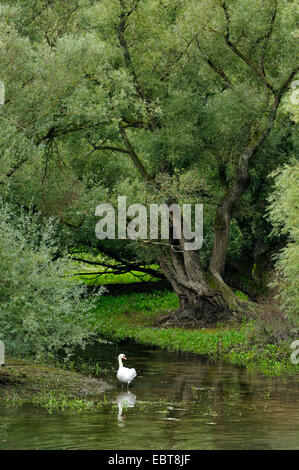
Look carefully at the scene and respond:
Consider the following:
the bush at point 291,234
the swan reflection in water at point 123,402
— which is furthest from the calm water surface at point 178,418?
the bush at point 291,234

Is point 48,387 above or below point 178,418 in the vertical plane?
above

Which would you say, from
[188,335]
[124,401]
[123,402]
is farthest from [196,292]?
[123,402]

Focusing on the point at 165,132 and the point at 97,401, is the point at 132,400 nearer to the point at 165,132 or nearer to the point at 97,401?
the point at 97,401

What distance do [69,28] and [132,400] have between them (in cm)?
2165

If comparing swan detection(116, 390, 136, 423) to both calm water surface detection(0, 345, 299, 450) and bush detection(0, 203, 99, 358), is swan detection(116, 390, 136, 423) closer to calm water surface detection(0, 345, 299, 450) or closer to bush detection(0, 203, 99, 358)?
calm water surface detection(0, 345, 299, 450)

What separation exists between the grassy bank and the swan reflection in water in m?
3.76

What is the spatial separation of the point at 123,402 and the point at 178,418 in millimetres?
2313

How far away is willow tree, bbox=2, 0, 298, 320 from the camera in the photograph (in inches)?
1264

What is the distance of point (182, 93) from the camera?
112 feet

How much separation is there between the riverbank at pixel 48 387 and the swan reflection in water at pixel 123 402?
43 cm

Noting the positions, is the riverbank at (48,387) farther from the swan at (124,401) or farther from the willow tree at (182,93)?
the willow tree at (182,93)

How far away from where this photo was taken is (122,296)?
45938 mm

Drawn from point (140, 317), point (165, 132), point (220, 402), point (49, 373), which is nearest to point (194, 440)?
point (220, 402)

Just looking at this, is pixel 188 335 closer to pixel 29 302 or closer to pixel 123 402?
pixel 29 302
